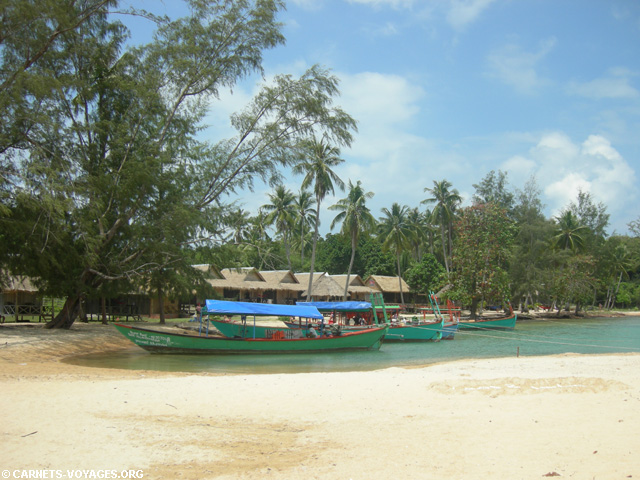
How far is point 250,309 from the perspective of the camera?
19703mm

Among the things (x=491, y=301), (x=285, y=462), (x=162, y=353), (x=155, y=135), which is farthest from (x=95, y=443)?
(x=491, y=301)

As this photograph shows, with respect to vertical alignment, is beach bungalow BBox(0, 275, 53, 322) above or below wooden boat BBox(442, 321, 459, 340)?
above

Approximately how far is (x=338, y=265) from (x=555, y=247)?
25.4m

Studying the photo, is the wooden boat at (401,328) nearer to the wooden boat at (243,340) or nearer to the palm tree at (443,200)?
the wooden boat at (243,340)

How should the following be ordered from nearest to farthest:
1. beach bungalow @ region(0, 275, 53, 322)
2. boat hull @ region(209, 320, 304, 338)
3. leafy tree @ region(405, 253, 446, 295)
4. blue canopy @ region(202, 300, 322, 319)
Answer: blue canopy @ region(202, 300, 322, 319) < boat hull @ region(209, 320, 304, 338) < beach bungalow @ region(0, 275, 53, 322) < leafy tree @ region(405, 253, 446, 295)

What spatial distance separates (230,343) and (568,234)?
4431 cm

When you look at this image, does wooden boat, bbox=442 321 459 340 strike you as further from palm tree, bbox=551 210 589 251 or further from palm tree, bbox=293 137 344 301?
palm tree, bbox=551 210 589 251

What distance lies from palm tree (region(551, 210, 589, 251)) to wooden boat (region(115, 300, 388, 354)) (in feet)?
124

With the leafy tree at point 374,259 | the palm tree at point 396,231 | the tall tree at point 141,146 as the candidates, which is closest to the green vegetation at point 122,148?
the tall tree at point 141,146

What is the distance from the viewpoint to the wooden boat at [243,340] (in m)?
18.5

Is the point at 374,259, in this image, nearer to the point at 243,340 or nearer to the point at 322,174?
the point at 322,174

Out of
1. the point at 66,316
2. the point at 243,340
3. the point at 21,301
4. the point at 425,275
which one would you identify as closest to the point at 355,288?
the point at 425,275

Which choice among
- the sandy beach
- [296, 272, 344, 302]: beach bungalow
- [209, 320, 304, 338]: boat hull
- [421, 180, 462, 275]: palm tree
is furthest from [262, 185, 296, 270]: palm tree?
the sandy beach

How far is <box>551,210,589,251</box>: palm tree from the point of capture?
51.7 metres
